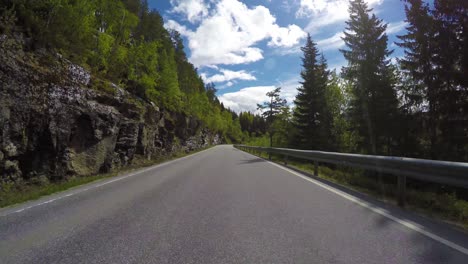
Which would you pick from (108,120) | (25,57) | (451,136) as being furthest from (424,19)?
(25,57)

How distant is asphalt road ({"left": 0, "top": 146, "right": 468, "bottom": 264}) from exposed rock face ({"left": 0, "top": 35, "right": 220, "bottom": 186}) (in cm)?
Answer: 363

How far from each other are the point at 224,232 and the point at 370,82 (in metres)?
20.9

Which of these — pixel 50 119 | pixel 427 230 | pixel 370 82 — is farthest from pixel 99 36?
pixel 427 230

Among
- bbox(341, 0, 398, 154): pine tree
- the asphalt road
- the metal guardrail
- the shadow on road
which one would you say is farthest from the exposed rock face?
bbox(341, 0, 398, 154): pine tree

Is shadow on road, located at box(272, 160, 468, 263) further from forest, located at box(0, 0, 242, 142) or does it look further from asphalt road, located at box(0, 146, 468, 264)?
forest, located at box(0, 0, 242, 142)

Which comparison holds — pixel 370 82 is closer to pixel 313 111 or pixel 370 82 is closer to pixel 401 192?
pixel 313 111

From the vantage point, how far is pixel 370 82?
69.8ft

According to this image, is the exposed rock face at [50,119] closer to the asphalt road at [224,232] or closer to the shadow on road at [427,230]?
the asphalt road at [224,232]

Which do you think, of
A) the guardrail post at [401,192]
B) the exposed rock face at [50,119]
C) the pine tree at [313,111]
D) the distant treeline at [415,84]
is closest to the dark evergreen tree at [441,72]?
the distant treeline at [415,84]

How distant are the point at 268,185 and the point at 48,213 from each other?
540 cm

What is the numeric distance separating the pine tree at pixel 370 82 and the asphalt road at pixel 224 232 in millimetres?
16222

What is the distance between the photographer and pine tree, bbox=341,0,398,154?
20.5 metres

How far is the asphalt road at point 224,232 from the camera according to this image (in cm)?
314

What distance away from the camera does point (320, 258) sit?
3035 millimetres
